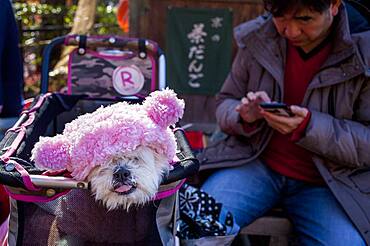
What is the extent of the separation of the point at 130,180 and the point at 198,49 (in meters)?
2.91

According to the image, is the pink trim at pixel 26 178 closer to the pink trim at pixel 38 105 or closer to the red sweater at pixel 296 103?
the pink trim at pixel 38 105

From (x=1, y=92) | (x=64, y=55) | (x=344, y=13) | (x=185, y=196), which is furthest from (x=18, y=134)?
(x=64, y=55)

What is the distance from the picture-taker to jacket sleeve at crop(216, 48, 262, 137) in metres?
2.78

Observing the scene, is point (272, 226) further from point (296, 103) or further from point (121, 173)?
point (121, 173)

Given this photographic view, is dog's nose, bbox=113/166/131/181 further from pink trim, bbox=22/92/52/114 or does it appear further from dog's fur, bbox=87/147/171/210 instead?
pink trim, bbox=22/92/52/114

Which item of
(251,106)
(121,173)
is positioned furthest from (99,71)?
(121,173)

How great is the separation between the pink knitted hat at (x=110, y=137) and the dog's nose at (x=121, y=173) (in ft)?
0.14

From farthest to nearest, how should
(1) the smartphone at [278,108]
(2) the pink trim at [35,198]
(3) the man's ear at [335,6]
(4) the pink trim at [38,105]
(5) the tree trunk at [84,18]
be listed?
(5) the tree trunk at [84,18] < (3) the man's ear at [335,6] < (1) the smartphone at [278,108] < (4) the pink trim at [38,105] < (2) the pink trim at [35,198]

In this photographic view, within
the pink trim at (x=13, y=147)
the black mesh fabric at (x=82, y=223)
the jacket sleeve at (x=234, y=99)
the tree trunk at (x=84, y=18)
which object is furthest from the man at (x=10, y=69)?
the tree trunk at (x=84, y=18)

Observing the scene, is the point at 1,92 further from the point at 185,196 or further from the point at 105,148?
the point at 105,148

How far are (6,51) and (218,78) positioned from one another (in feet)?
6.21

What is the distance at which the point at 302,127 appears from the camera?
8.13ft

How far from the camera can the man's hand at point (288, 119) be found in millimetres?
2461

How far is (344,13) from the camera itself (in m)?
2.60
